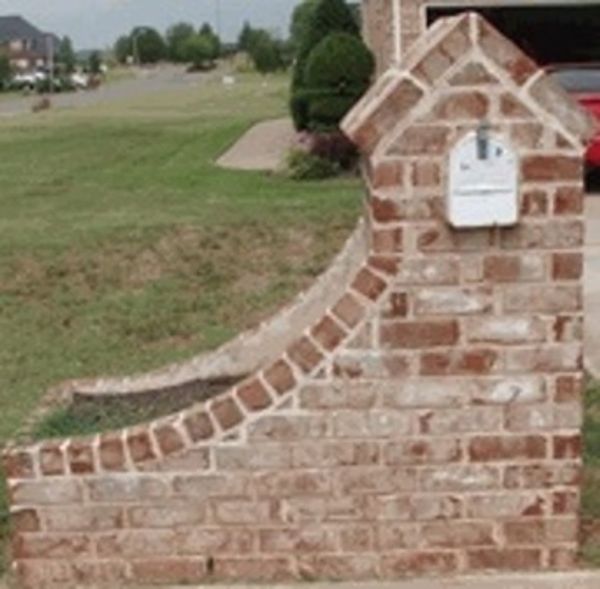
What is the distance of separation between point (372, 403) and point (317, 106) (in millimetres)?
13691

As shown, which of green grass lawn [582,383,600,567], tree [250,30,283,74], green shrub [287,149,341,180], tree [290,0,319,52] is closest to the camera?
green grass lawn [582,383,600,567]

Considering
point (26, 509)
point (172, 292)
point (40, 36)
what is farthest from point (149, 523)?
point (40, 36)

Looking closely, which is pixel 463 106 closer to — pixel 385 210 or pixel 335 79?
pixel 385 210

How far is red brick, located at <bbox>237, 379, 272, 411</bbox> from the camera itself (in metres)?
3.79

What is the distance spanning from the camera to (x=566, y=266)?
12.1ft

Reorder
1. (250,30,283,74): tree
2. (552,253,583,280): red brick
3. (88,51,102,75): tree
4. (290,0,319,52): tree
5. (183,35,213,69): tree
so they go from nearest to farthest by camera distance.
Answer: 1. (552,253,583,280): red brick
2. (290,0,319,52): tree
3. (250,30,283,74): tree
4. (88,51,102,75): tree
5. (183,35,213,69): tree

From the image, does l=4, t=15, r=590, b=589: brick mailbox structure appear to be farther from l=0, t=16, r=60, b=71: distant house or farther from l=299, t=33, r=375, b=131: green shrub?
l=0, t=16, r=60, b=71: distant house

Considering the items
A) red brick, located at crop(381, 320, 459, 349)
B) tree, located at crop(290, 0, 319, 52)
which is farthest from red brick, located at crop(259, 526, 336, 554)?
tree, located at crop(290, 0, 319, 52)

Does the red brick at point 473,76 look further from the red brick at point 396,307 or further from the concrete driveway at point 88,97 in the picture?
the concrete driveway at point 88,97

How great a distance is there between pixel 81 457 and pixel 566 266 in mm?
1657

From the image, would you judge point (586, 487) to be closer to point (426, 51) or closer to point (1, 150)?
point (426, 51)

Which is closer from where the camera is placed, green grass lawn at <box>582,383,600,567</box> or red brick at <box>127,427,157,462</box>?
red brick at <box>127,427,157,462</box>

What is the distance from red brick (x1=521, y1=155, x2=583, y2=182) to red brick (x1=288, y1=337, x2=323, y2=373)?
0.84m

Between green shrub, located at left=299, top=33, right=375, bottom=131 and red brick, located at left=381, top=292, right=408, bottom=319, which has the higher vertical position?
green shrub, located at left=299, top=33, right=375, bottom=131
